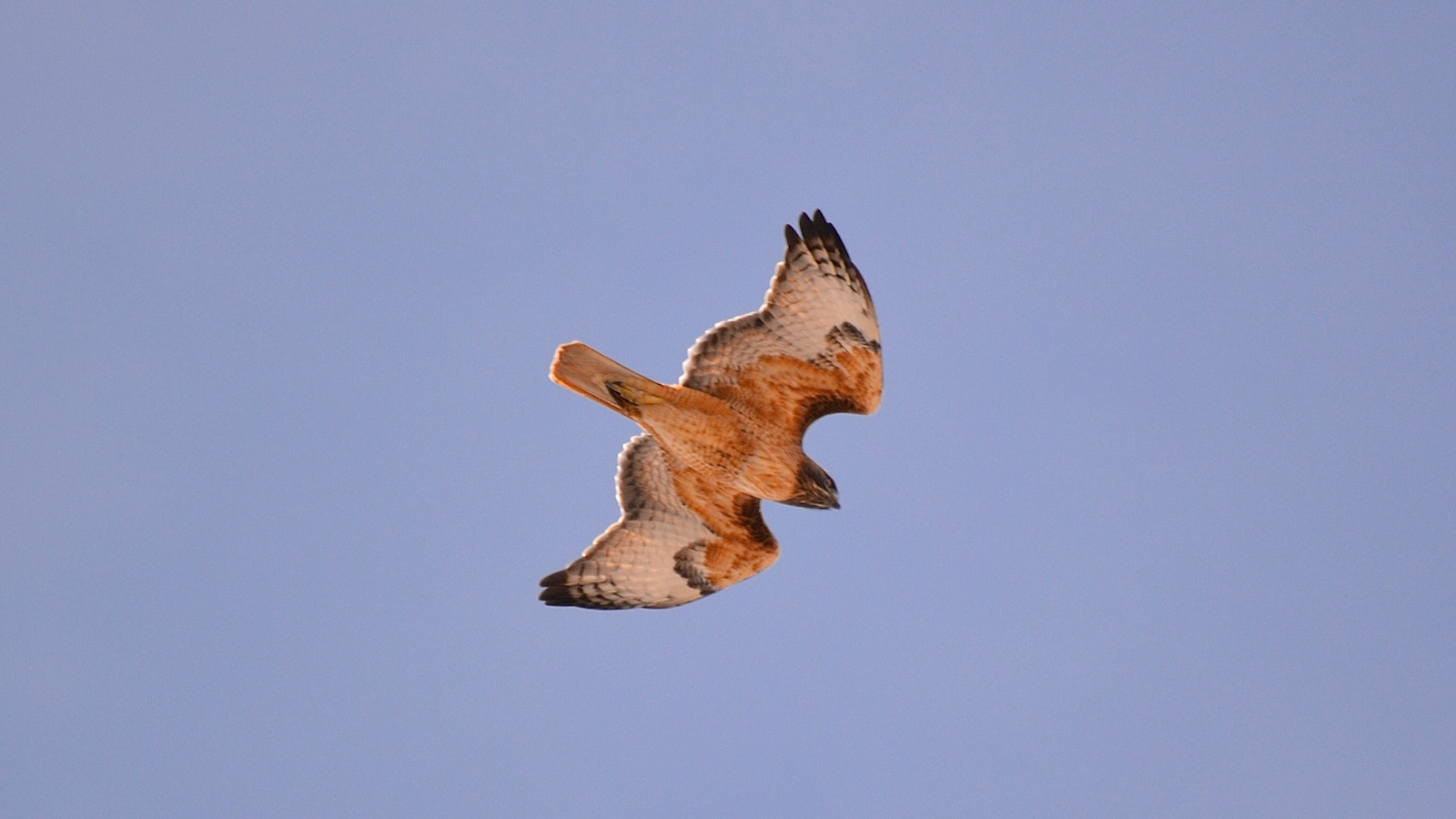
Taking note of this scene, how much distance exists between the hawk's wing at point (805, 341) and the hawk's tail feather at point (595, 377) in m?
0.35

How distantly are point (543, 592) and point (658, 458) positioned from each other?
131 cm

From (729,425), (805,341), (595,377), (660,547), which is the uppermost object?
(805,341)

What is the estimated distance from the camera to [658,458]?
9.28 metres

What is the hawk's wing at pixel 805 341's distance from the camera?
832 cm

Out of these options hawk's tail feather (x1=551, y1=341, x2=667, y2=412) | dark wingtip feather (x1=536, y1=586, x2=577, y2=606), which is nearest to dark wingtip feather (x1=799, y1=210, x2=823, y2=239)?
hawk's tail feather (x1=551, y1=341, x2=667, y2=412)

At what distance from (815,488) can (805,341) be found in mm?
Result: 969

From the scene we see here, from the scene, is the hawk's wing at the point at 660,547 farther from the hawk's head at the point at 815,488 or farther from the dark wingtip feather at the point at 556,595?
the hawk's head at the point at 815,488

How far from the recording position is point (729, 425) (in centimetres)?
866

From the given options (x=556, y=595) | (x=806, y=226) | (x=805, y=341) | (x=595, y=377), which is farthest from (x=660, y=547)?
(x=806, y=226)

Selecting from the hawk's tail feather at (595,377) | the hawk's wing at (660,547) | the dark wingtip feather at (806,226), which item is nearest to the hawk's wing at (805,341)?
the dark wingtip feather at (806,226)

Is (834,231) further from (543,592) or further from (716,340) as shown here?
(543,592)

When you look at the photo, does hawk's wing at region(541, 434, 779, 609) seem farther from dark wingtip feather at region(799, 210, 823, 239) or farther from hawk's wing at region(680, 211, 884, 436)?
dark wingtip feather at region(799, 210, 823, 239)

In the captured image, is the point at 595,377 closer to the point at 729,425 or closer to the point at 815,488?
the point at 729,425

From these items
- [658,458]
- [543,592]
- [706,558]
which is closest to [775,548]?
[706,558]
